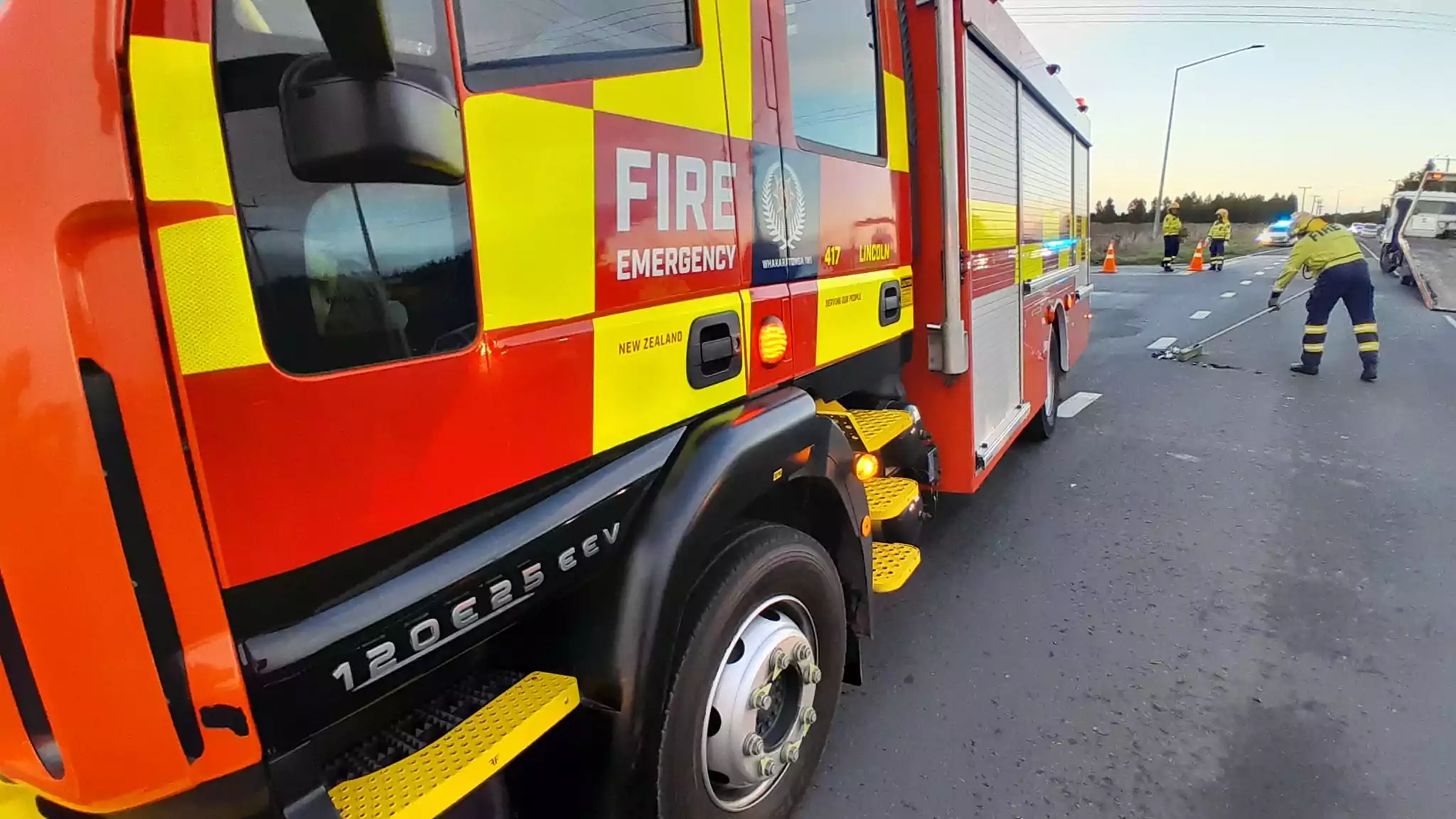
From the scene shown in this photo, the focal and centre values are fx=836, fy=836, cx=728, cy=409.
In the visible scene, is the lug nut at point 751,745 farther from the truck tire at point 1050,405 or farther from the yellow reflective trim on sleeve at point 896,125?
the truck tire at point 1050,405

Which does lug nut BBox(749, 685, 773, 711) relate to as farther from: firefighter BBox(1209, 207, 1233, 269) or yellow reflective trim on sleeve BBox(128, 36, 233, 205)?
firefighter BBox(1209, 207, 1233, 269)

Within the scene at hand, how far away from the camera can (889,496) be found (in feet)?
10.7

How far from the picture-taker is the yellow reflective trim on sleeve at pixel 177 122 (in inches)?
37.9

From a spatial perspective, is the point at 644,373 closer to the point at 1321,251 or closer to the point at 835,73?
the point at 835,73

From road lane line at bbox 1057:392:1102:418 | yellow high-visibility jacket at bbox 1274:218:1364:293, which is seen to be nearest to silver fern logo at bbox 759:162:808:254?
road lane line at bbox 1057:392:1102:418

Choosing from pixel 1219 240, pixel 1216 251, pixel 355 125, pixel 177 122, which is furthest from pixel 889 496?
pixel 1216 251

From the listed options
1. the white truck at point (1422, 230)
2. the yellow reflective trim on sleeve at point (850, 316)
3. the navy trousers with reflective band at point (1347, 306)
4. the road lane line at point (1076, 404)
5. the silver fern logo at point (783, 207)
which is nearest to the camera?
the silver fern logo at point (783, 207)

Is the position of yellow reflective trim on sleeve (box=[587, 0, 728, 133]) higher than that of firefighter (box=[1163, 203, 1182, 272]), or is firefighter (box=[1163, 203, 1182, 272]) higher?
yellow reflective trim on sleeve (box=[587, 0, 728, 133])

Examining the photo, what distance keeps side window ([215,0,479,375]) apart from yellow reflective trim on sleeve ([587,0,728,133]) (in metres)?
0.37

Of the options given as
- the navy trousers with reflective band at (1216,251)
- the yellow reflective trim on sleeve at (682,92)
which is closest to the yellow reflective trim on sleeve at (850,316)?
the yellow reflective trim on sleeve at (682,92)

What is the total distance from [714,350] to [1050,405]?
4.82 metres

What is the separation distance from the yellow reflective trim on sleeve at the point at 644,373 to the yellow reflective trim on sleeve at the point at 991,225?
1.99 meters

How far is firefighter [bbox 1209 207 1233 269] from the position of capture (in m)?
22.2

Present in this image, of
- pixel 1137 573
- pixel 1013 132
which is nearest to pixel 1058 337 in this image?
pixel 1013 132
